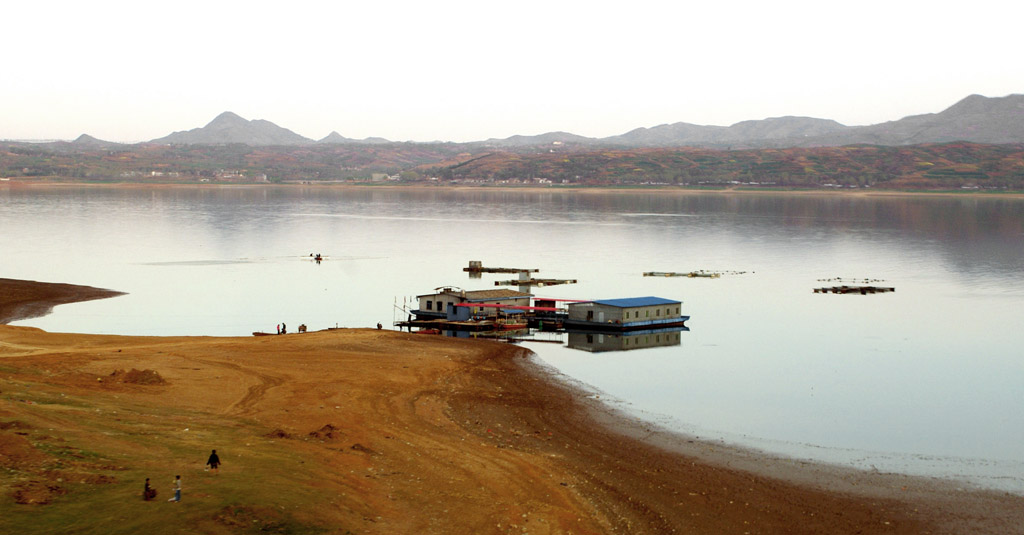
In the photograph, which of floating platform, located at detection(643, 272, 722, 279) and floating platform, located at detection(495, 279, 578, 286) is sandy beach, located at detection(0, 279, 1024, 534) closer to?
floating platform, located at detection(495, 279, 578, 286)

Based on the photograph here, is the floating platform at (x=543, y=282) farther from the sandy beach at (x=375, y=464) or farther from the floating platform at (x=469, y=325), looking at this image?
the sandy beach at (x=375, y=464)

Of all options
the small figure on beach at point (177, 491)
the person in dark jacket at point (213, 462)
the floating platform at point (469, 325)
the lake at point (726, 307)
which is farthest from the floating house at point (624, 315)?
the small figure on beach at point (177, 491)

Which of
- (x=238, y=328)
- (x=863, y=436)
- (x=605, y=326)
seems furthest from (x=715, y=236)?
(x=863, y=436)

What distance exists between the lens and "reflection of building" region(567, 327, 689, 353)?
73.4 m

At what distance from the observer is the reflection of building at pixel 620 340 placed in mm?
73375

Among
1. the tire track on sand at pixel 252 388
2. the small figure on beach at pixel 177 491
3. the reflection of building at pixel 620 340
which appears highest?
the small figure on beach at pixel 177 491

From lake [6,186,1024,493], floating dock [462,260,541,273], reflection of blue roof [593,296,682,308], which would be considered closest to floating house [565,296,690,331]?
reflection of blue roof [593,296,682,308]

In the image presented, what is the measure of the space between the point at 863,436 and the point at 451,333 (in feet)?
127

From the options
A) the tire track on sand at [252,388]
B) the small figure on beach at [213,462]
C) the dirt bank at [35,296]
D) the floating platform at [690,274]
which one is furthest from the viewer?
the floating platform at [690,274]

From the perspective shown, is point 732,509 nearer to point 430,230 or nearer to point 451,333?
point 451,333

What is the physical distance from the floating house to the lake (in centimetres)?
255

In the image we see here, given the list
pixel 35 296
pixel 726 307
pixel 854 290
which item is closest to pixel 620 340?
pixel 726 307

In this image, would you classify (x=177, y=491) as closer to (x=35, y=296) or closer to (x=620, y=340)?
(x=620, y=340)

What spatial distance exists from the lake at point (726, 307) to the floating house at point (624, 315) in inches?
100
